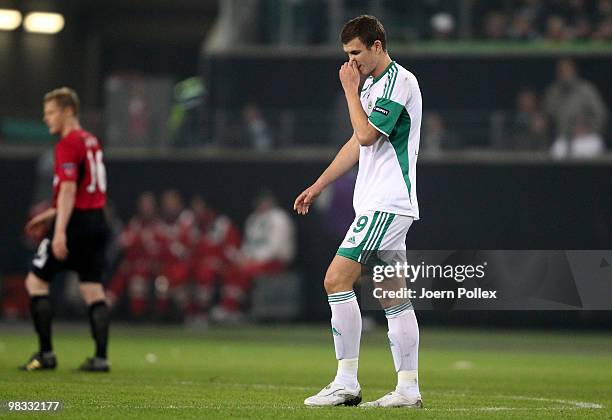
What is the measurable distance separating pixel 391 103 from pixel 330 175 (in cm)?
62

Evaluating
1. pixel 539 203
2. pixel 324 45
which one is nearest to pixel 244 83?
pixel 324 45

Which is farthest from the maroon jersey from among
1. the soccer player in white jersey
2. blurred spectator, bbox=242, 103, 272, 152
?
blurred spectator, bbox=242, 103, 272, 152

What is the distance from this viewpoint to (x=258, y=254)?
72.5ft

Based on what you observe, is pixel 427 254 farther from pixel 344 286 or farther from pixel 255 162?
pixel 255 162

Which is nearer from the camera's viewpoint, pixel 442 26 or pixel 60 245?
pixel 60 245

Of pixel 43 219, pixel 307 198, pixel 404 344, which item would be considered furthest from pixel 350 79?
pixel 43 219

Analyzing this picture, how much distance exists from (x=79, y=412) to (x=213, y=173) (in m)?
16.3

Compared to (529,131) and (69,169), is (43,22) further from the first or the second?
(69,169)

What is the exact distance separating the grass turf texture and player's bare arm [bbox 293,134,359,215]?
4.18ft

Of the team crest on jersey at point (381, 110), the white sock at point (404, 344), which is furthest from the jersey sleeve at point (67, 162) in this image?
the white sock at point (404, 344)

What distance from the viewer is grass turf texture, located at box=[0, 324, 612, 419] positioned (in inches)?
309

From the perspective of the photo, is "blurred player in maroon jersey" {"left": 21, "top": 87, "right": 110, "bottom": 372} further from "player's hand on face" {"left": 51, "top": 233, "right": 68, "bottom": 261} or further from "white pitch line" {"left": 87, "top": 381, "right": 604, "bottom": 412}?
"white pitch line" {"left": 87, "top": 381, "right": 604, "bottom": 412}

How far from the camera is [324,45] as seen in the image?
24969mm

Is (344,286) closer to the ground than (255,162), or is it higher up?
closer to the ground
